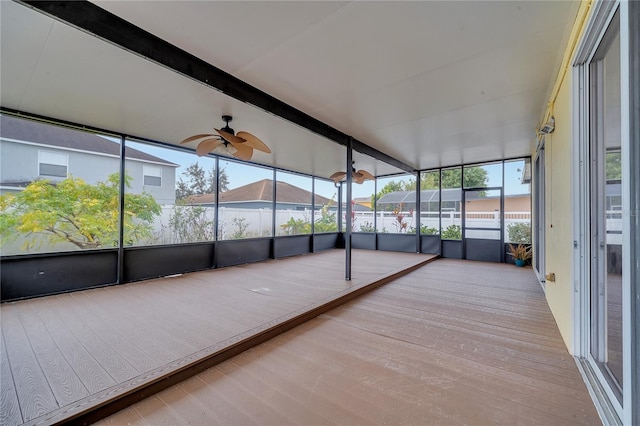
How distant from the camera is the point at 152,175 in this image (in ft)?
17.1

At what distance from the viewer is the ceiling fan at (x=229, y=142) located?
12.6 ft

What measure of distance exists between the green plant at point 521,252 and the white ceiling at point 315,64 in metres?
3.08

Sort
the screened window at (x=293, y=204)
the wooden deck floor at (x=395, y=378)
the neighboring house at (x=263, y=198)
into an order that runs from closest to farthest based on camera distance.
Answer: the wooden deck floor at (x=395, y=378)
the neighboring house at (x=263, y=198)
the screened window at (x=293, y=204)

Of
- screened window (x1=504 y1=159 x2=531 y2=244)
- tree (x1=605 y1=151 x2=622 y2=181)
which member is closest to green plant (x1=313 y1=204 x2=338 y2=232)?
screened window (x1=504 y1=159 x2=531 y2=244)

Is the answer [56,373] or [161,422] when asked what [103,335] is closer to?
[56,373]

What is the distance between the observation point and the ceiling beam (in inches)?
70.9

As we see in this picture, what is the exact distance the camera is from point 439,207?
7.98 metres

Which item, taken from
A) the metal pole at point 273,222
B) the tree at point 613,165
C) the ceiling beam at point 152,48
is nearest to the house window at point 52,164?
the ceiling beam at point 152,48

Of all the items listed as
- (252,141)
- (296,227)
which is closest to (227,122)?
(252,141)

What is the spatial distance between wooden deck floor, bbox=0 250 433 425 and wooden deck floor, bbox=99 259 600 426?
0.28 metres

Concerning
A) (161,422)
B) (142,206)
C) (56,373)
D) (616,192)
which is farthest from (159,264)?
(616,192)

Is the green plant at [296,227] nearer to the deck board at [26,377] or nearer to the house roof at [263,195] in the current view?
the house roof at [263,195]

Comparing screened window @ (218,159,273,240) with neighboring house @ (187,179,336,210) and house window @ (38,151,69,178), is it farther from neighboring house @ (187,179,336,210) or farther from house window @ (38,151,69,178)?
house window @ (38,151,69,178)

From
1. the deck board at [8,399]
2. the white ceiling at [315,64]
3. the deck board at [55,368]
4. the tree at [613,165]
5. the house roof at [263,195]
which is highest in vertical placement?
the white ceiling at [315,64]
